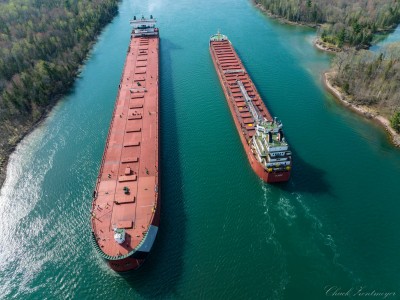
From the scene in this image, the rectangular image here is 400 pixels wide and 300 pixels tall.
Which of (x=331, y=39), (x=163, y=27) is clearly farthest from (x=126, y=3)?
(x=331, y=39)

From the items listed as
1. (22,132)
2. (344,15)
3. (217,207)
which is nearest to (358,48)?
(344,15)

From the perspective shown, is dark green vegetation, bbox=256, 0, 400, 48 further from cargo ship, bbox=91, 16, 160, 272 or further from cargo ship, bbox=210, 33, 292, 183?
cargo ship, bbox=91, 16, 160, 272

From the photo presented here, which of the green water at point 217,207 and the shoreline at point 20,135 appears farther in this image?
the shoreline at point 20,135

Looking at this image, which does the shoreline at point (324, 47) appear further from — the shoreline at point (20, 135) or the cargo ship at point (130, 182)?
the shoreline at point (20, 135)

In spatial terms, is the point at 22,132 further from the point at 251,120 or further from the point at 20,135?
the point at 251,120

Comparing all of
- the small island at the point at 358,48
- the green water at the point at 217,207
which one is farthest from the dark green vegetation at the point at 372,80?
the green water at the point at 217,207

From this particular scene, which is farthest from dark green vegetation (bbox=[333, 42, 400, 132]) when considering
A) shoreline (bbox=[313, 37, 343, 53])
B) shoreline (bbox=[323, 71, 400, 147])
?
shoreline (bbox=[313, 37, 343, 53])

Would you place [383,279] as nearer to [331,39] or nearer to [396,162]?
[396,162]
